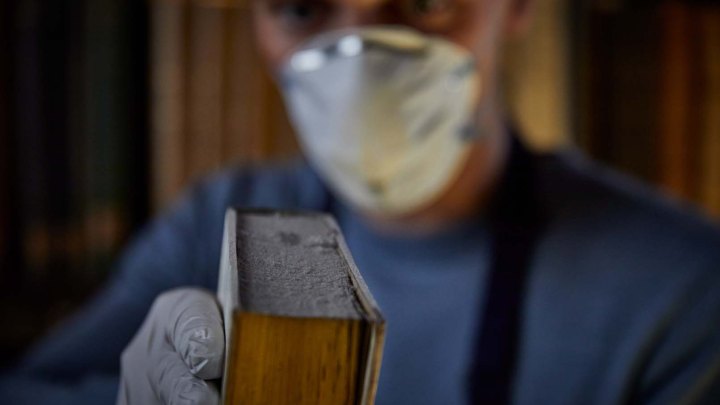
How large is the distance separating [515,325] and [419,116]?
0.36m

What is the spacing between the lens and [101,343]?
1434mm

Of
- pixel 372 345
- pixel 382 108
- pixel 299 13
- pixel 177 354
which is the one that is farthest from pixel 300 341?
pixel 299 13

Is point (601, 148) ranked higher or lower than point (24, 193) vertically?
higher

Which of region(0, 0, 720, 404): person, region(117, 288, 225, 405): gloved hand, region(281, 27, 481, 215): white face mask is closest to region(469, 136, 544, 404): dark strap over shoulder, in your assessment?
region(0, 0, 720, 404): person

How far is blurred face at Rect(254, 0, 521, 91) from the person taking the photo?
120cm

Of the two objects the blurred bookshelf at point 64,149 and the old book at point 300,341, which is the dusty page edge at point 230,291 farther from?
the blurred bookshelf at point 64,149

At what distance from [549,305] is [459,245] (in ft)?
0.58

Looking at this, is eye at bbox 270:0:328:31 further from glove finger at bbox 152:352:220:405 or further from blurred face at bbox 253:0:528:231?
glove finger at bbox 152:352:220:405

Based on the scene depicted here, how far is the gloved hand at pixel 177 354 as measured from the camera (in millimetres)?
423

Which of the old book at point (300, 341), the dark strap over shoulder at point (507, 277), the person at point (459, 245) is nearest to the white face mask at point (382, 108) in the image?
the person at point (459, 245)

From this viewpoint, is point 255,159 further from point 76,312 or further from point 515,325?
point 515,325

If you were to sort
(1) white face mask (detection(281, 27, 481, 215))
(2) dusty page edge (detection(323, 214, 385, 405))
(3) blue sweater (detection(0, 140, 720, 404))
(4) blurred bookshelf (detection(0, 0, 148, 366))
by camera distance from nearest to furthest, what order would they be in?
(2) dusty page edge (detection(323, 214, 385, 405)) < (1) white face mask (detection(281, 27, 481, 215)) < (3) blue sweater (detection(0, 140, 720, 404)) < (4) blurred bookshelf (detection(0, 0, 148, 366))

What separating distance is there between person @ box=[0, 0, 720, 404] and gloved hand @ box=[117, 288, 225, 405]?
2.19ft

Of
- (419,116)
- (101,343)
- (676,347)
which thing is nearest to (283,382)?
(419,116)
